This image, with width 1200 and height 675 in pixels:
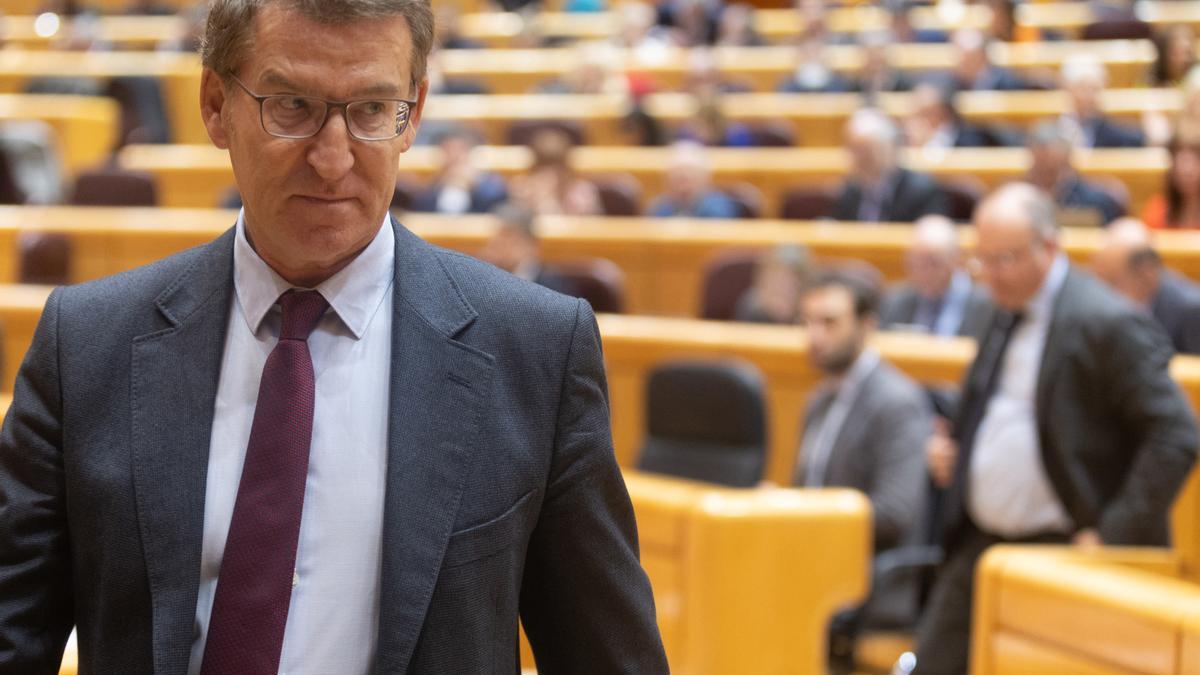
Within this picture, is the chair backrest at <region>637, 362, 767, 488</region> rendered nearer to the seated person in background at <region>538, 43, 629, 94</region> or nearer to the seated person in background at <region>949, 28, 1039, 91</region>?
the seated person in background at <region>949, 28, 1039, 91</region>

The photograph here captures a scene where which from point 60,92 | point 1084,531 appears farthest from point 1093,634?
point 60,92

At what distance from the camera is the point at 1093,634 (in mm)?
2445

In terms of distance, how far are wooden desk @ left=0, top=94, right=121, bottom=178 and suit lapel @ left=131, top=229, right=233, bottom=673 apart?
7568mm

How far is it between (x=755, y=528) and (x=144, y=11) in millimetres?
10023

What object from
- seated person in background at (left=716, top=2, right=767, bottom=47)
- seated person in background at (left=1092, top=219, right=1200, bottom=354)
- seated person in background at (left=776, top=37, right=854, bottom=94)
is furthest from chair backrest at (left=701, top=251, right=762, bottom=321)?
seated person in background at (left=716, top=2, right=767, bottom=47)

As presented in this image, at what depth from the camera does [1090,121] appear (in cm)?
729

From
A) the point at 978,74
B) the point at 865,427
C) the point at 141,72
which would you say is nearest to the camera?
the point at 865,427

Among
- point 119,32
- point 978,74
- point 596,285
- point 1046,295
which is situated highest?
point 1046,295

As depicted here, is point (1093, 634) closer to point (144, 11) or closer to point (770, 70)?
point (770, 70)

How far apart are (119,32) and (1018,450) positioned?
31.5 feet

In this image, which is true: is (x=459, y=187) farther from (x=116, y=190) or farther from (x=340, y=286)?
(x=340, y=286)

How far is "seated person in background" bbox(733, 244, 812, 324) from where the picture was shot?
17.2ft

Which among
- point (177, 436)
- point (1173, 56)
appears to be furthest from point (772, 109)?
point (177, 436)

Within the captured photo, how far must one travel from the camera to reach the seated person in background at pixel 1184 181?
5.54 m
